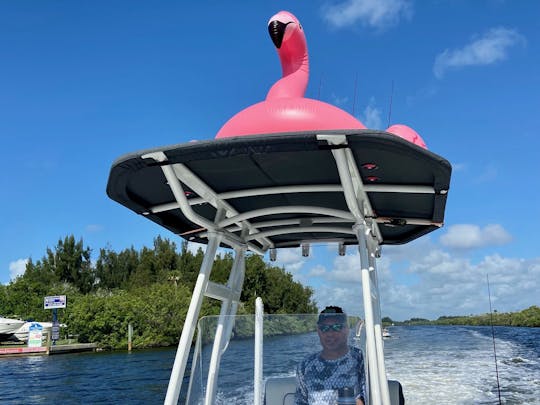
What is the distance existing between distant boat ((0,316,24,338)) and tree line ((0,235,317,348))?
318 centimetres

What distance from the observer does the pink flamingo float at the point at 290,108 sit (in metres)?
3.62

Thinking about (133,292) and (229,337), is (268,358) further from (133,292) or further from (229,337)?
(133,292)

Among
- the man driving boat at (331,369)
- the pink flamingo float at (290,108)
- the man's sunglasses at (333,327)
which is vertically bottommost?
the man driving boat at (331,369)

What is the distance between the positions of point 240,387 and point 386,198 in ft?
6.23

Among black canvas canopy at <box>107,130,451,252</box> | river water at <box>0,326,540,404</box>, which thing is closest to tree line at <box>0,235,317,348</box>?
river water at <box>0,326,540,404</box>

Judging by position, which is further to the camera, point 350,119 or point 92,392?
point 92,392

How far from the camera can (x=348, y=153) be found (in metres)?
3.46

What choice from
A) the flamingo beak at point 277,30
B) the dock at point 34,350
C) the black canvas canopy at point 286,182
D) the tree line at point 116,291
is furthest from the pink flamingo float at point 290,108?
the dock at point 34,350

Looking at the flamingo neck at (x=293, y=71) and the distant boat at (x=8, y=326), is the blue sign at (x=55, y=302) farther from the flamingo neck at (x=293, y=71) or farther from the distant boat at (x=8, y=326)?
the flamingo neck at (x=293, y=71)

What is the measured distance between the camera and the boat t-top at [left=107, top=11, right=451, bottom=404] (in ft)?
10.7

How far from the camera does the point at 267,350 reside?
3977 millimetres

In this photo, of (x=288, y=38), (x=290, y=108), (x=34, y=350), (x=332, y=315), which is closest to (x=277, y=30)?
(x=288, y=38)

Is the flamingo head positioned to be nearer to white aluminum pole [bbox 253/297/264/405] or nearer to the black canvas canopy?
the black canvas canopy

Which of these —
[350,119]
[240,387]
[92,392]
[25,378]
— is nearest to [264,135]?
[350,119]
